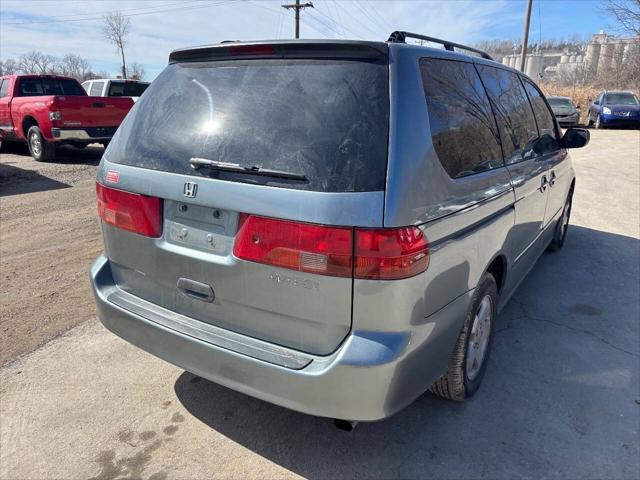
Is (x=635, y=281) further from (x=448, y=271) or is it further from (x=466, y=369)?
(x=448, y=271)

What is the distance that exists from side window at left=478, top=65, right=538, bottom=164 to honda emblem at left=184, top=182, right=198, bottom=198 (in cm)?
192

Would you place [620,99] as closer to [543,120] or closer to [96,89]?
[543,120]

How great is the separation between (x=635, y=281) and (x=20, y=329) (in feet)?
17.9

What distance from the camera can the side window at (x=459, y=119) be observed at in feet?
7.46

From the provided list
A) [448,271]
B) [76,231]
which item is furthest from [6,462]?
[76,231]

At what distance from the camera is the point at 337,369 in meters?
1.96

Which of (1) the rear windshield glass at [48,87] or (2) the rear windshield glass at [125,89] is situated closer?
(1) the rear windshield glass at [48,87]

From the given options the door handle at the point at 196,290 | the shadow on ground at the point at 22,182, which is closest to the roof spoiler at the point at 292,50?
the door handle at the point at 196,290

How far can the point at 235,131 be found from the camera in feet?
7.16

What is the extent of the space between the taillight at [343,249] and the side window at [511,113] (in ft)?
4.75

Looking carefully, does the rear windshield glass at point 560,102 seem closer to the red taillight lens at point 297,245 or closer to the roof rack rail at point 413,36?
the roof rack rail at point 413,36

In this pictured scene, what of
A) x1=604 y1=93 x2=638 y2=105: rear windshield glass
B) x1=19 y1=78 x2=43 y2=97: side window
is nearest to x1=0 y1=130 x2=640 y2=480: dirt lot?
x1=19 y1=78 x2=43 y2=97: side window

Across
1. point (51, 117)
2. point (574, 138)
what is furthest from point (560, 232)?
point (51, 117)

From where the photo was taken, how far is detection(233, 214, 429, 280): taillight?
189cm
